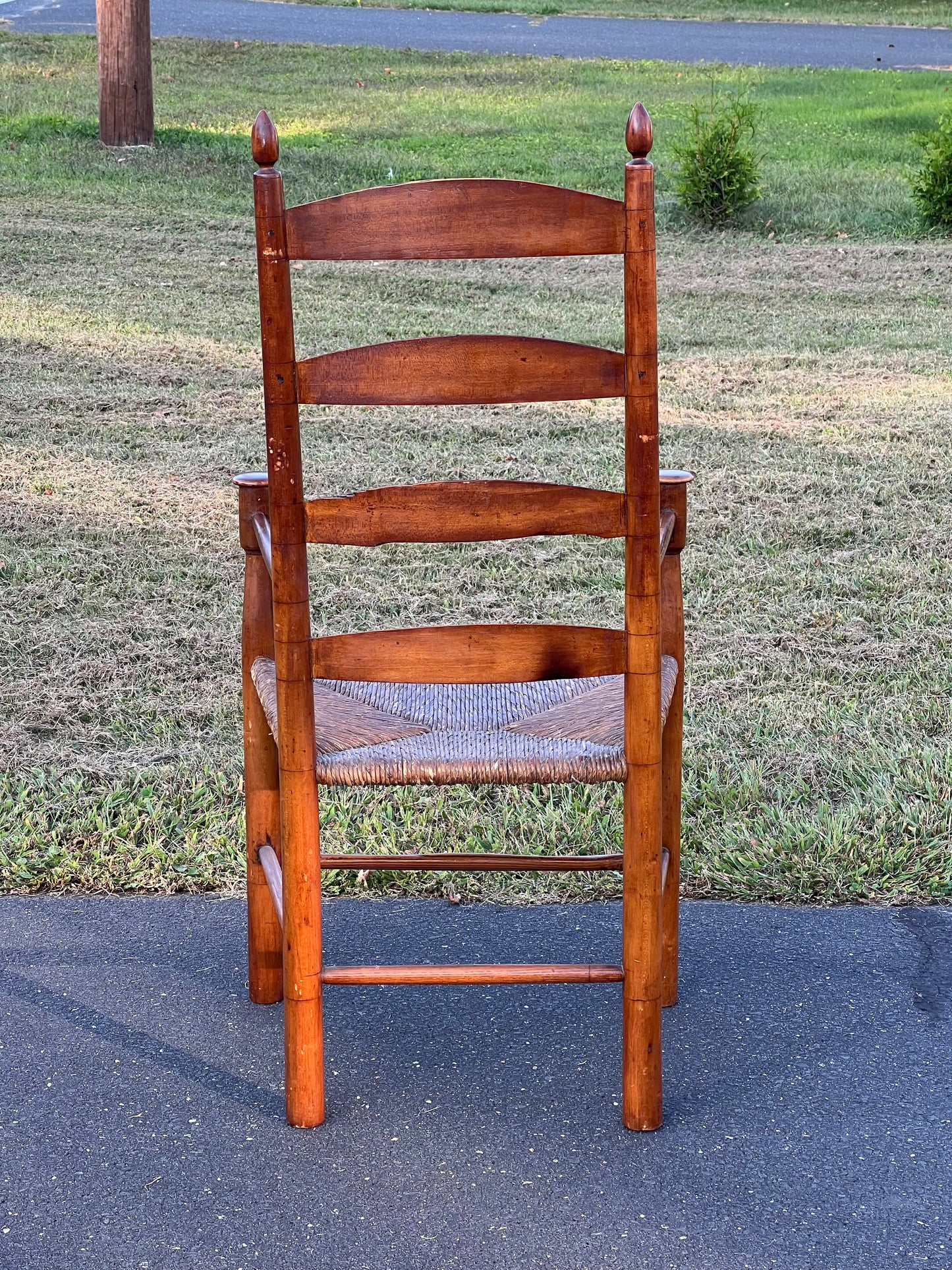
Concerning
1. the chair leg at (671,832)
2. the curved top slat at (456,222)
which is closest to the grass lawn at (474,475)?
the chair leg at (671,832)

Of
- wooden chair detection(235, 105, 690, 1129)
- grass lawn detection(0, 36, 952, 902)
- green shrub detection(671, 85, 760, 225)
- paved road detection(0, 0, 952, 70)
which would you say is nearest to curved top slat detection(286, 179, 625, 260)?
wooden chair detection(235, 105, 690, 1129)

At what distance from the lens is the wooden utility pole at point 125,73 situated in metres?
11.9

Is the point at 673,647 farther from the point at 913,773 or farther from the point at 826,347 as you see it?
the point at 826,347

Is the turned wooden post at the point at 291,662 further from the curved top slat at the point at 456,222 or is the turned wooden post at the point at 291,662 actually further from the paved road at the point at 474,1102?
the paved road at the point at 474,1102

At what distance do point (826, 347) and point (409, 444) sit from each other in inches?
113

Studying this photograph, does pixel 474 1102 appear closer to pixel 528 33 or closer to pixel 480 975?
pixel 480 975

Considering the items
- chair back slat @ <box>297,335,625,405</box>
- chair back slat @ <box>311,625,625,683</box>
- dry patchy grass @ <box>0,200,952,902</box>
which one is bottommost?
dry patchy grass @ <box>0,200,952,902</box>

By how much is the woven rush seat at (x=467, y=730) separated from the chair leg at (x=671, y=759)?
0.14ft

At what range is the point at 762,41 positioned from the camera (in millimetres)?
21203

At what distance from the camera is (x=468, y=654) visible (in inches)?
82.4

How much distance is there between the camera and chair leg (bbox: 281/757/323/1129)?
2.13 m

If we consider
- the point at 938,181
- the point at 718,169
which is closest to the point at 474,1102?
the point at 718,169

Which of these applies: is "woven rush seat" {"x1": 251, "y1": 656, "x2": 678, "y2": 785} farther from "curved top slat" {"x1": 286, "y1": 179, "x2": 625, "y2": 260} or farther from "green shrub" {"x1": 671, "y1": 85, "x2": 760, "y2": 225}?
"green shrub" {"x1": 671, "y1": 85, "x2": 760, "y2": 225}

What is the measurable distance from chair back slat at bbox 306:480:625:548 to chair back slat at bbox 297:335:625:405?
13 centimetres
